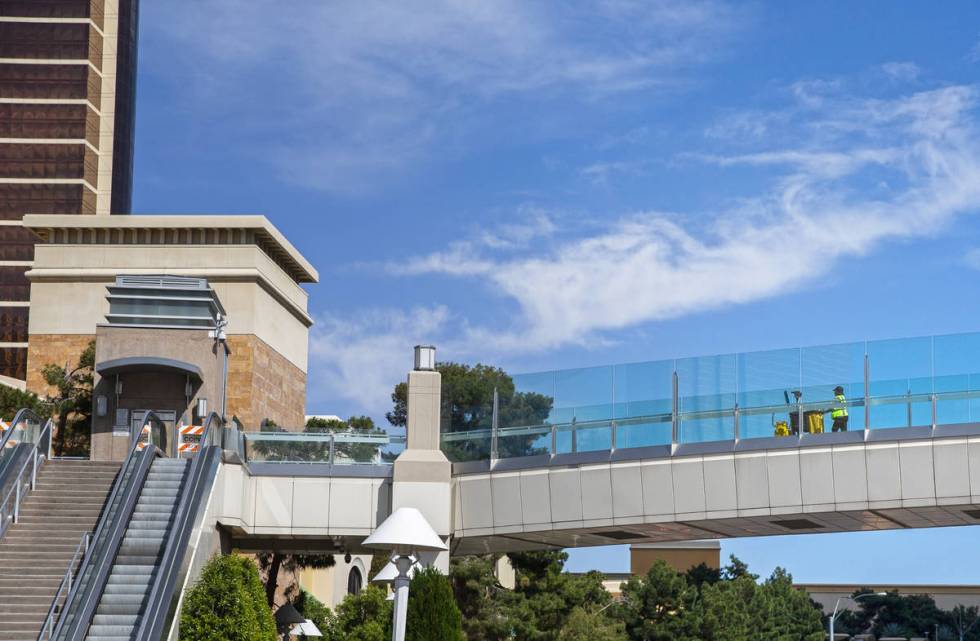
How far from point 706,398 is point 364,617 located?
29.1 ft

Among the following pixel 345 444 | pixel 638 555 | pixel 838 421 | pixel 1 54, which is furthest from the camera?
pixel 638 555

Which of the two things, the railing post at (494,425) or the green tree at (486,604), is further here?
the green tree at (486,604)

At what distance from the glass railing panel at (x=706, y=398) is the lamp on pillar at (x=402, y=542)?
49.0ft

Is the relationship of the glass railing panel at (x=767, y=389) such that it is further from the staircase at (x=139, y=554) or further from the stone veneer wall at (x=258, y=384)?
the stone veneer wall at (x=258, y=384)

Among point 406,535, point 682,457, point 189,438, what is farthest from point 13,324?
point 406,535

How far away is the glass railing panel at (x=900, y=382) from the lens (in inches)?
1176

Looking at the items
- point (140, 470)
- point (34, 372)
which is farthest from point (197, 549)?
point (34, 372)

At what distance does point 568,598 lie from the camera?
42.7m

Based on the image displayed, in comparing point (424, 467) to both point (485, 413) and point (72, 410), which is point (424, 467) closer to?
point (485, 413)

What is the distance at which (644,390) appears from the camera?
32.4m

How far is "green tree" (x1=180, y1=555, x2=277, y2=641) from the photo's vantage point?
25.4 m

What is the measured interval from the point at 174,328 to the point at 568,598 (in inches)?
555

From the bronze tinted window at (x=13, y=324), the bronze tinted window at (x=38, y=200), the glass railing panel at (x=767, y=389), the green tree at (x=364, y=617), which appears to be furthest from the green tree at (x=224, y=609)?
the bronze tinted window at (x=38, y=200)

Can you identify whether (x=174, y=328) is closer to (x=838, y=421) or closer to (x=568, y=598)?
(x=568, y=598)
